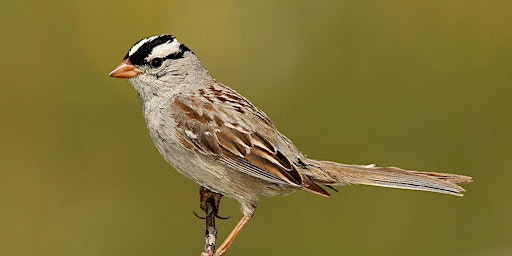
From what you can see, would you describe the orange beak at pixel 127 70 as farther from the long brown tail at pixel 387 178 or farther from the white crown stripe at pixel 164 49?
the long brown tail at pixel 387 178

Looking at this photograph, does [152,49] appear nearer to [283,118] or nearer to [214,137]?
[214,137]

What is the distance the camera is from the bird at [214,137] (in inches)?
165

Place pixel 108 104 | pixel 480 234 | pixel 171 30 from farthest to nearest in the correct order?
pixel 171 30 → pixel 108 104 → pixel 480 234

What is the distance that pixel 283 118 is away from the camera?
6828 millimetres

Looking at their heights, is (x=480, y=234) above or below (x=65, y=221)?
above

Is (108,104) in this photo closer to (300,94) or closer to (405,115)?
(300,94)

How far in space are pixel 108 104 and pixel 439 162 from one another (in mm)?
2139

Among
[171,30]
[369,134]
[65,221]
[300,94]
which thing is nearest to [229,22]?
[171,30]

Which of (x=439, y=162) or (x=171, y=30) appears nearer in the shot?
(x=439, y=162)

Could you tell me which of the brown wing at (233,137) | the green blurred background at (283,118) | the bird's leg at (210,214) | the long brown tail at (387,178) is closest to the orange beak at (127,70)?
the brown wing at (233,137)

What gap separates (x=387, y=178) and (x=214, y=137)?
728 mm

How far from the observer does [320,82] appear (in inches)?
280

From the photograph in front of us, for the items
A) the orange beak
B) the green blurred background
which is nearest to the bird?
the orange beak

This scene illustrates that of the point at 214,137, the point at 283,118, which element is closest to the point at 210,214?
the point at 214,137
